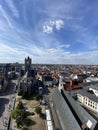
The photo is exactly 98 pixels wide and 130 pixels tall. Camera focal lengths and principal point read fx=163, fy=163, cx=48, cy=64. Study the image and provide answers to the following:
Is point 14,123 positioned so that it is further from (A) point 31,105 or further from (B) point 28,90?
(B) point 28,90

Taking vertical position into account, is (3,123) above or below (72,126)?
below

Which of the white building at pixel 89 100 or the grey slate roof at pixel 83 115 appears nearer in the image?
the grey slate roof at pixel 83 115

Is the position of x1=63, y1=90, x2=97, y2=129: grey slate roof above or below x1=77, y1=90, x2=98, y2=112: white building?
above

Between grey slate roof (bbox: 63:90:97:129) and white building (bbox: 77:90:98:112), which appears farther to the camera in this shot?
white building (bbox: 77:90:98:112)

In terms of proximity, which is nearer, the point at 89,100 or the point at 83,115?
the point at 83,115

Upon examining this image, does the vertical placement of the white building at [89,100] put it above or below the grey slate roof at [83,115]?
below

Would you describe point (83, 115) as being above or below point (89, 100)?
above

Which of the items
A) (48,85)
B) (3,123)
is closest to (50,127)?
(3,123)

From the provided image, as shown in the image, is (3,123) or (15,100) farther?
(15,100)
